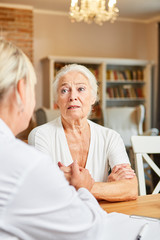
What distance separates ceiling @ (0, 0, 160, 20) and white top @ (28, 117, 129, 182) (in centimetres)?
436

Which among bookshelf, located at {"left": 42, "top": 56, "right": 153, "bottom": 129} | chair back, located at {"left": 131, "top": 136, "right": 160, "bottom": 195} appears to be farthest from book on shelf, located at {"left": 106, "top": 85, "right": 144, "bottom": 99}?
chair back, located at {"left": 131, "top": 136, "right": 160, "bottom": 195}

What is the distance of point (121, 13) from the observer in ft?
21.3

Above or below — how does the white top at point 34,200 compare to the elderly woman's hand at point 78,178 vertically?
above

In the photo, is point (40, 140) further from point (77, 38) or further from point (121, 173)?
point (77, 38)

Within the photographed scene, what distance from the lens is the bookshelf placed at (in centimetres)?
628

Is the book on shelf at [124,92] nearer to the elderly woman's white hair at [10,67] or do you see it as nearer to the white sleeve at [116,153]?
the white sleeve at [116,153]

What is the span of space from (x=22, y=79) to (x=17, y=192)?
30 centimetres

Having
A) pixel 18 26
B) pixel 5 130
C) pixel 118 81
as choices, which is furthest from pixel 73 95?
pixel 118 81

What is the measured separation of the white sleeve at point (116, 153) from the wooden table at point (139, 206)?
28 centimetres

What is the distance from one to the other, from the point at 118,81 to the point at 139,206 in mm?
5492

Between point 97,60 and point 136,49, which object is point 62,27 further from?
point 136,49

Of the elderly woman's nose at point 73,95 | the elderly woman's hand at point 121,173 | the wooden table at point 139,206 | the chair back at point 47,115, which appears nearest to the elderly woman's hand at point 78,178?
the wooden table at point 139,206

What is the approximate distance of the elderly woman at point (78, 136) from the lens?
1722mm

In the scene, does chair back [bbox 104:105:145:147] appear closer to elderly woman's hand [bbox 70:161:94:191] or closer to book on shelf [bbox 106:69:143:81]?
book on shelf [bbox 106:69:143:81]
